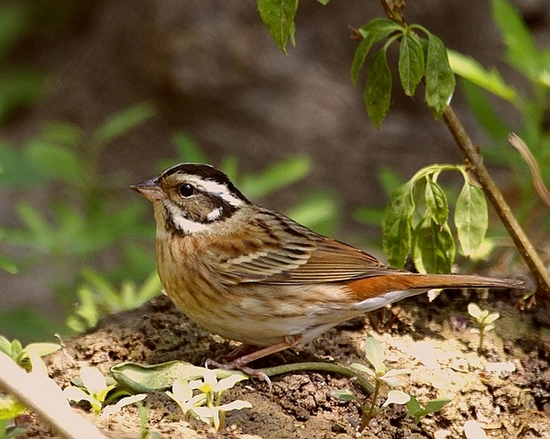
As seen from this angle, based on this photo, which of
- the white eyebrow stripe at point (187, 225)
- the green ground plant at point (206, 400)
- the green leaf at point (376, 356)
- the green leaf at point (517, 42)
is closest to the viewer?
the green ground plant at point (206, 400)

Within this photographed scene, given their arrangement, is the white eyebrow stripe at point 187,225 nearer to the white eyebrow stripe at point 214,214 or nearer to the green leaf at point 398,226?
the white eyebrow stripe at point 214,214

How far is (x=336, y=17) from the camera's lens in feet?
28.6

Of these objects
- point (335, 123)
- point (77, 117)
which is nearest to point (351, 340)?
point (335, 123)

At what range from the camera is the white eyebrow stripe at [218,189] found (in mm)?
4328

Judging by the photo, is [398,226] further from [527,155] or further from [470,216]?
[527,155]

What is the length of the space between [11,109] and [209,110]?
225 centimetres

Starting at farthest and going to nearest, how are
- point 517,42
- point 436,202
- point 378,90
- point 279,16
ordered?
point 517,42, point 436,202, point 378,90, point 279,16

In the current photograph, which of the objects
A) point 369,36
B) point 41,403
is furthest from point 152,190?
point 41,403

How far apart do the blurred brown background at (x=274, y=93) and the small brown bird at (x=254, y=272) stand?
436 centimetres

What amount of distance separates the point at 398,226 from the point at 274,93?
5.01 meters

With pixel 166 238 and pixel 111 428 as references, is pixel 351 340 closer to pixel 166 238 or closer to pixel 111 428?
Result: pixel 166 238

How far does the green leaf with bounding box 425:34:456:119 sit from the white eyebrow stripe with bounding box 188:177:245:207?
1096mm

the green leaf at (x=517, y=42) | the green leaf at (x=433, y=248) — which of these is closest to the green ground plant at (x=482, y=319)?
the green leaf at (x=433, y=248)

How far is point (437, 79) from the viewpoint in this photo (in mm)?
3734
